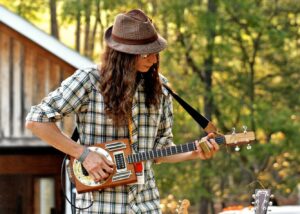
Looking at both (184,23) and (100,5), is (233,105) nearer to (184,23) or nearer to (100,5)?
(184,23)

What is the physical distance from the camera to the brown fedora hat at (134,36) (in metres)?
4.96

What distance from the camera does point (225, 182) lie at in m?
20.4

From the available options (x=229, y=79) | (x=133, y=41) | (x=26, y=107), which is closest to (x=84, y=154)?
(x=133, y=41)

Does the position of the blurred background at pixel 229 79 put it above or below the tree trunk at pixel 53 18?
below

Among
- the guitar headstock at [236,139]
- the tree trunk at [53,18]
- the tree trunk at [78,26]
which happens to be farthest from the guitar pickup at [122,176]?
the tree trunk at [53,18]

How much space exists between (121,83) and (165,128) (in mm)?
407

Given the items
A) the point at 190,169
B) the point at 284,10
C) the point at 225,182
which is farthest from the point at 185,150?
the point at 225,182

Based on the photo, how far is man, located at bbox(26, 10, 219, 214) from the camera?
4887mm

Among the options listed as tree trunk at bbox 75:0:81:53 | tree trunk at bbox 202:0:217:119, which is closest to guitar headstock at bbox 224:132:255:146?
tree trunk at bbox 202:0:217:119

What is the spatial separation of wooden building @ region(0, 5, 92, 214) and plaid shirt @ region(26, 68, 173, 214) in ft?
21.3

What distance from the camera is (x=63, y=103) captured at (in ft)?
16.0

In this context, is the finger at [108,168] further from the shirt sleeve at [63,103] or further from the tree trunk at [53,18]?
the tree trunk at [53,18]

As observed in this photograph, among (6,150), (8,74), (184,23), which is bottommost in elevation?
(6,150)

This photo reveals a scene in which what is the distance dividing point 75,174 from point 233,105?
43.3 feet
